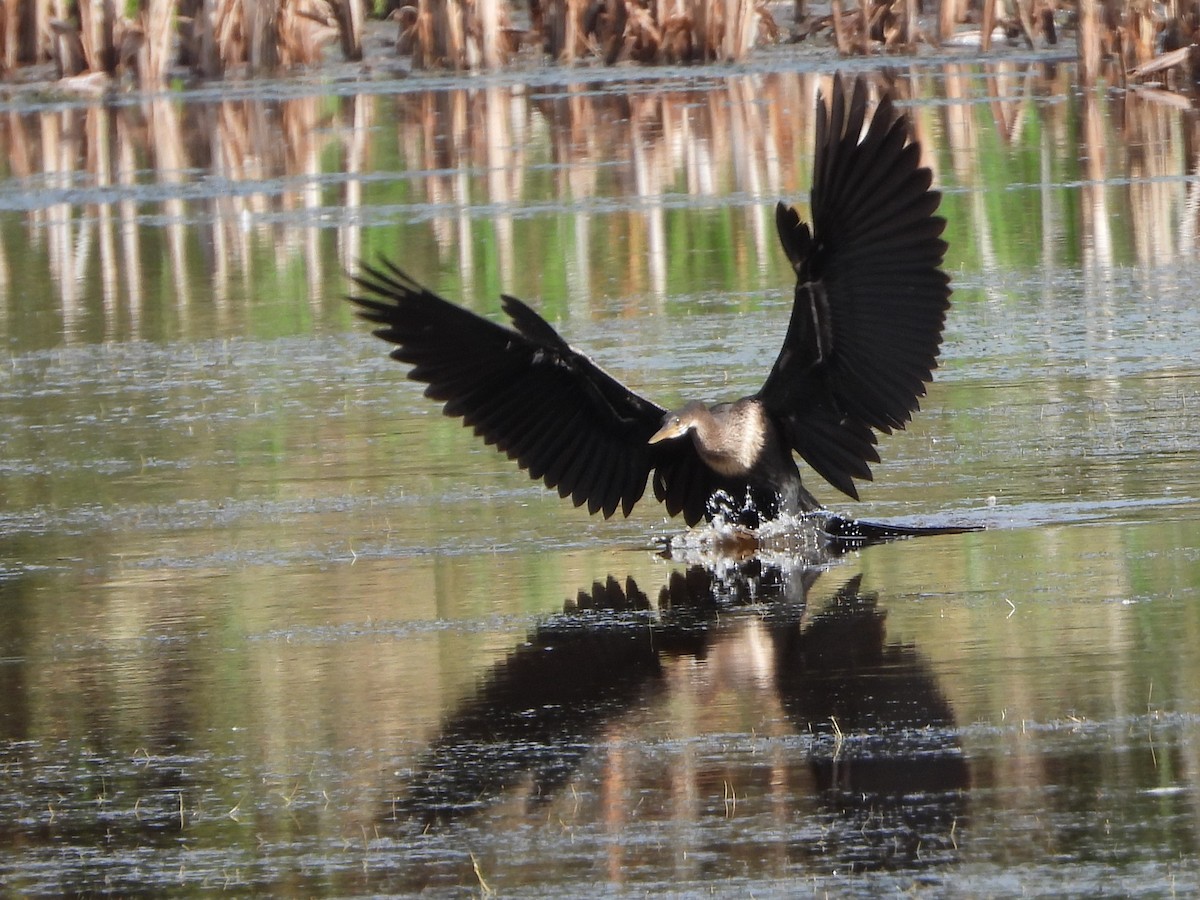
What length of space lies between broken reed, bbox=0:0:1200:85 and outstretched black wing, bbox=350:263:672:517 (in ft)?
58.3

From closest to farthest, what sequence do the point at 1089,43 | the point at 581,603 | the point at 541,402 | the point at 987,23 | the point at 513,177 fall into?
the point at 581,603
the point at 541,402
the point at 513,177
the point at 1089,43
the point at 987,23

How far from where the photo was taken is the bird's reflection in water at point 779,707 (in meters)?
4.91

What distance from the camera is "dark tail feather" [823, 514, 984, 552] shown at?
7.43 metres

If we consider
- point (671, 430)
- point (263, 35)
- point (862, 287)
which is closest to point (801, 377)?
point (862, 287)

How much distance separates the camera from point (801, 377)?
25.2 ft

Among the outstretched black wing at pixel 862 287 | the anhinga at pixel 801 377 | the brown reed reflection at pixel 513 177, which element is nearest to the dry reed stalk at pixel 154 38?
the brown reed reflection at pixel 513 177

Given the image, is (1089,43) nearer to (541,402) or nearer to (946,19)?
(946,19)

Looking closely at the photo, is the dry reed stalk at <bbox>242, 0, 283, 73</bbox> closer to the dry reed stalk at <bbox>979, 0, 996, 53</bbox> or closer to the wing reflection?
the dry reed stalk at <bbox>979, 0, 996, 53</bbox>

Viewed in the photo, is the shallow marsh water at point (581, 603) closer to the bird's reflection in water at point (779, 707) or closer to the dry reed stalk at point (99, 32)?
the bird's reflection in water at point (779, 707)

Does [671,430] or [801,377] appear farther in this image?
[801,377]

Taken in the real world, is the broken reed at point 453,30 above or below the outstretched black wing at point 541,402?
above

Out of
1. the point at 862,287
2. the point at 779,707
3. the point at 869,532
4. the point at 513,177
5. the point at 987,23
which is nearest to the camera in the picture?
the point at 779,707

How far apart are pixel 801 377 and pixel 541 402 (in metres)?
0.87

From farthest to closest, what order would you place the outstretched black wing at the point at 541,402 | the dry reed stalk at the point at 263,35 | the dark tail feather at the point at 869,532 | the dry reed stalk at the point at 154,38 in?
the dry reed stalk at the point at 263,35 → the dry reed stalk at the point at 154,38 → the outstretched black wing at the point at 541,402 → the dark tail feather at the point at 869,532
